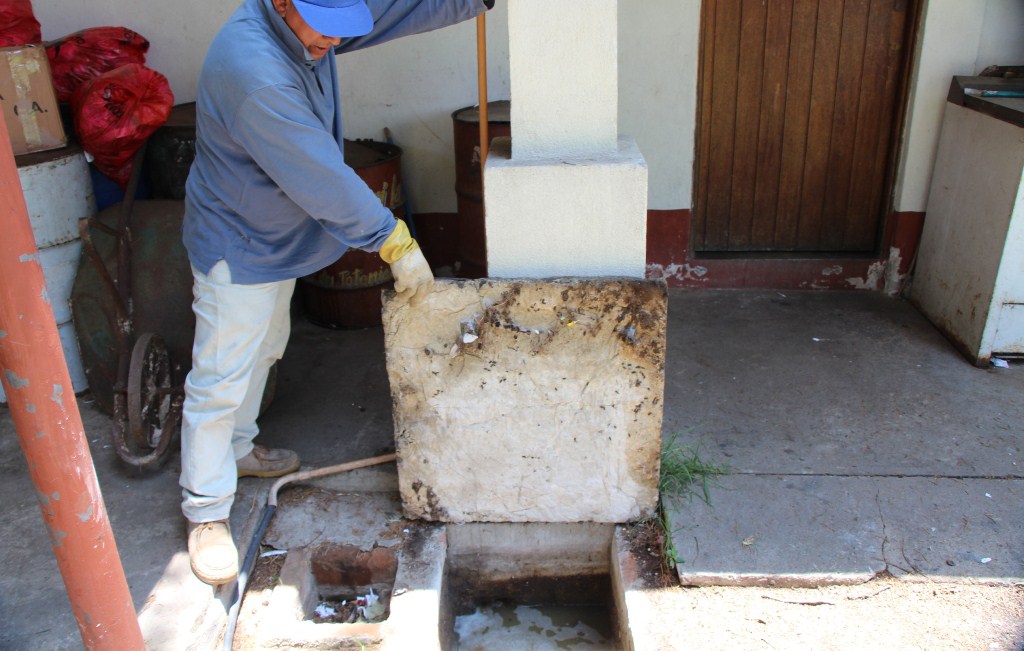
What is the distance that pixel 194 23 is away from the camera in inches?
180

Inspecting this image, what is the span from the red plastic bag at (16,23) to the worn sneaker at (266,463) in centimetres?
204

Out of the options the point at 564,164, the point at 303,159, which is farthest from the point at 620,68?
the point at 303,159

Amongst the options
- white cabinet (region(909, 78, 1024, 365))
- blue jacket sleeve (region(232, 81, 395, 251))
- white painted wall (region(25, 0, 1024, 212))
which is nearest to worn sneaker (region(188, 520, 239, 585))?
blue jacket sleeve (region(232, 81, 395, 251))

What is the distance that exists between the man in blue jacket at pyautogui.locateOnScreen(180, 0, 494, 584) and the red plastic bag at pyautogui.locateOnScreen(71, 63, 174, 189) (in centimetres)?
113

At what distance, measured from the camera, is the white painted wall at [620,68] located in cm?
423

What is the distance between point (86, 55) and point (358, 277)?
1.64 m

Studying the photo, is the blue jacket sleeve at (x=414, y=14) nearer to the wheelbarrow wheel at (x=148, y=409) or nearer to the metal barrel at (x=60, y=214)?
Result: the wheelbarrow wheel at (x=148, y=409)

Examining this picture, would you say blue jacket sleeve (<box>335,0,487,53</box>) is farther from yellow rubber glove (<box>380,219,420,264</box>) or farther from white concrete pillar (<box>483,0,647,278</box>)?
yellow rubber glove (<box>380,219,420,264</box>)

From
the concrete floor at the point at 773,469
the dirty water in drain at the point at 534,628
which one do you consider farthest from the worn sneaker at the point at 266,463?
the dirty water in drain at the point at 534,628

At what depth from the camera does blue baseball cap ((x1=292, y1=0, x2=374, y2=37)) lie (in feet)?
7.69

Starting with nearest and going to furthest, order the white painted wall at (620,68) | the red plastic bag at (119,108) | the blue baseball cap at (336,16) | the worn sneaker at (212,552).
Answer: the blue baseball cap at (336,16)
the worn sneaker at (212,552)
the red plastic bag at (119,108)
the white painted wall at (620,68)

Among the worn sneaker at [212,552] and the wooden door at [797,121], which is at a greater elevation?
the wooden door at [797,121]

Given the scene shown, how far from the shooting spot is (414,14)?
2.81 meters

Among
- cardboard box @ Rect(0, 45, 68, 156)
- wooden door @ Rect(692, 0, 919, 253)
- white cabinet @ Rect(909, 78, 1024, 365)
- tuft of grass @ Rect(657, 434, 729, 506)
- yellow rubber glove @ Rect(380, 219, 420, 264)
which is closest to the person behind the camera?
yellow rubber glove @ Rect(380, 219, 420, 264)
